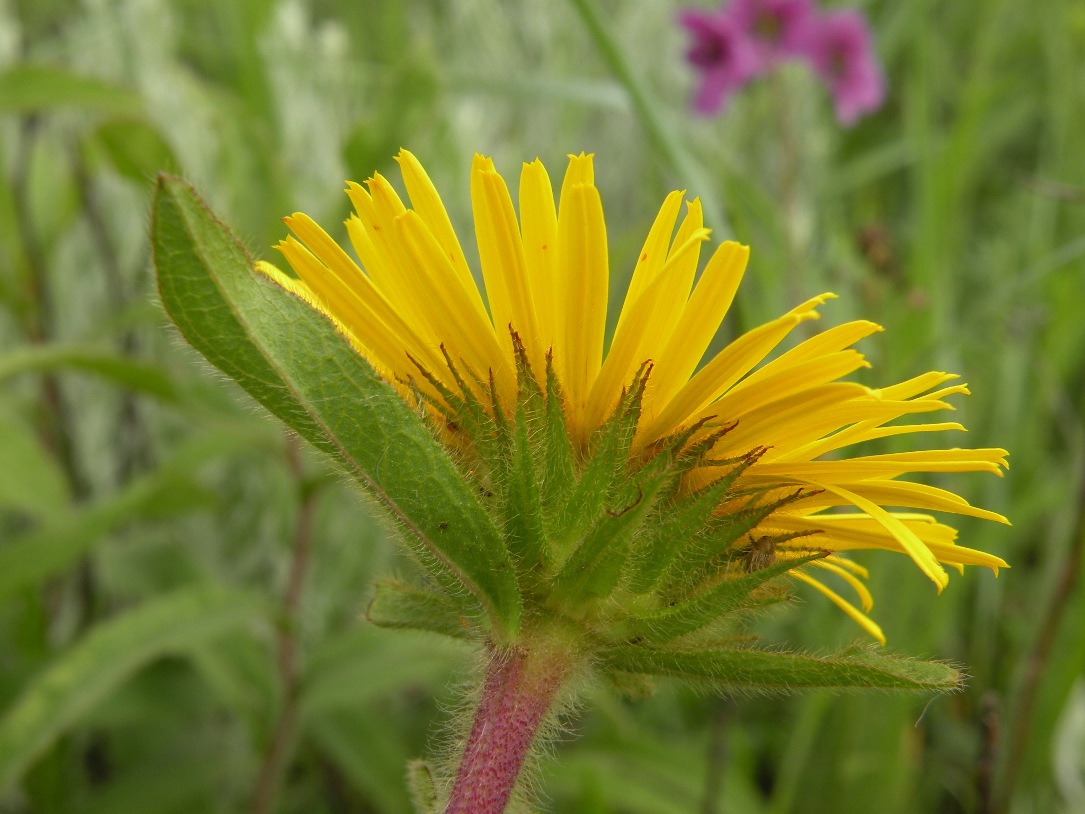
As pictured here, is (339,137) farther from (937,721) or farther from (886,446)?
(937,721)

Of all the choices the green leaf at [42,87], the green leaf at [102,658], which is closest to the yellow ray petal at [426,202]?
the green leaf at [102,658]

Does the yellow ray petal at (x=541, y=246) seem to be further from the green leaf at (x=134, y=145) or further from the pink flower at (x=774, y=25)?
the pink flower at (x=774, y=25)

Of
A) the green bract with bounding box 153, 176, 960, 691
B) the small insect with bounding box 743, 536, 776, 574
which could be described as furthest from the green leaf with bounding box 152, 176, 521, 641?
the small insect with bounding box 743, 536, 776, 574

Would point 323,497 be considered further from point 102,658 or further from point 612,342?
point 612,342

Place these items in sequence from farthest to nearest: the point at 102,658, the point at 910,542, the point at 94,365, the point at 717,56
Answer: the point at 717,56
the point at 94,365
the point at 102,658
the point at 910,542

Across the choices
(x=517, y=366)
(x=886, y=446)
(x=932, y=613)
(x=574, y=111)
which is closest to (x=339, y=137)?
(x=574, y=111)

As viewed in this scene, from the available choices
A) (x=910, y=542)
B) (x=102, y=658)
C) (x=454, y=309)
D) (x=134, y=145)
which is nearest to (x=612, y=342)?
(x=454, y=309)
